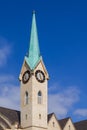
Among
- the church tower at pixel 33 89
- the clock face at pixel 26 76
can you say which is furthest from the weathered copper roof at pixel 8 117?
the clock face at pixel 26 76

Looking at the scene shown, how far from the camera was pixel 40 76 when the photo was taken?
67.7 metres

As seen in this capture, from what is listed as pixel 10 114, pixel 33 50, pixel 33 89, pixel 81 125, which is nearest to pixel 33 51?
pixel 33 50

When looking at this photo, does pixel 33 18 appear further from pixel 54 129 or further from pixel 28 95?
pixel 54 129

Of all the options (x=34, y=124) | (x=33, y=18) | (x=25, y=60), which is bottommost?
(x=34, y=124)

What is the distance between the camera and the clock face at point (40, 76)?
6717cm

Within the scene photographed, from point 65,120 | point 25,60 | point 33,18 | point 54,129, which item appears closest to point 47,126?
point 54,129

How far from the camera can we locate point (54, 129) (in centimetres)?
6788

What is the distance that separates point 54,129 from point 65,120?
4.95 m

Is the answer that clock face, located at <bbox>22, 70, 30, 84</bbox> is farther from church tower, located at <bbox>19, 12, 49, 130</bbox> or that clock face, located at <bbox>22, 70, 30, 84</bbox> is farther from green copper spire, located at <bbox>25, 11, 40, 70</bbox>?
green copper spire, located at <bbox>25, 11, 40, 70</bbox>

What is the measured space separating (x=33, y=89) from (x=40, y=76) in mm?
2938

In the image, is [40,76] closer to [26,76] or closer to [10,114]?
[26,76]

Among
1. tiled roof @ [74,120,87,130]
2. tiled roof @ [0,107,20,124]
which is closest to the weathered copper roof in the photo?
tiled roof @ [0,107,20,124]

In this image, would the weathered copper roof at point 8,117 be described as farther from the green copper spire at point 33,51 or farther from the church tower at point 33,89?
the green copper spire at point 33,51

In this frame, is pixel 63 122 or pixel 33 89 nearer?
pixel 33 89
